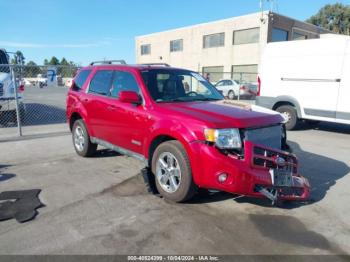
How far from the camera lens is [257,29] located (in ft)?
96.0

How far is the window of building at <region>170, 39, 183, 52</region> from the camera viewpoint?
38213 millimetres

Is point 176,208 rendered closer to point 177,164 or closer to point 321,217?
point 177,164

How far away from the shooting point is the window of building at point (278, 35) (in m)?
29.5

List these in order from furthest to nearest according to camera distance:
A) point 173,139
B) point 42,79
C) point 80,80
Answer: point 42,79 < point 80,80 < point 173,139

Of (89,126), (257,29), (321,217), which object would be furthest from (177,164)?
(257,29)

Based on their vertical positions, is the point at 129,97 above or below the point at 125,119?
above

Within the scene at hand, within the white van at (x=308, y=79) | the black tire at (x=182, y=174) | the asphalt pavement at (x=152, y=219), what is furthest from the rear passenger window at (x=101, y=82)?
the white van at (x=308, y=79)

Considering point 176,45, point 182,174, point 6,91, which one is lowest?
point 182,174

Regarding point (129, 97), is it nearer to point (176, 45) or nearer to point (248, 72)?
point (248, 72)

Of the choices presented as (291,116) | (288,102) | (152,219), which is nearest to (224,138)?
(152,219)

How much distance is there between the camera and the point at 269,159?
396 centimetres

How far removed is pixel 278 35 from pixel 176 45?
13.3 metres

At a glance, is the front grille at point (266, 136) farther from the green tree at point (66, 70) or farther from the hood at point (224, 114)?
the green tree at point (66, 70)

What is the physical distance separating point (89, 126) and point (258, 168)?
3693 mm
